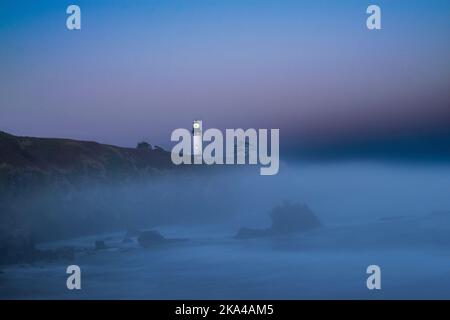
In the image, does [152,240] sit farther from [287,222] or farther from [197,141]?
[287,222]

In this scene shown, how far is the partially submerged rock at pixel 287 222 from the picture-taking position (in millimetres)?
6348

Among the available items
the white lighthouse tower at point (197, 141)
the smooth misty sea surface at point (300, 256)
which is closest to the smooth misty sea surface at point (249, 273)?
the smooth misty sea surface at point (300, 256)

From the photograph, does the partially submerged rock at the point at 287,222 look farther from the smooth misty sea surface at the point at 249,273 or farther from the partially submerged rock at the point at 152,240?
the partially submerged rock at the point at 152,240

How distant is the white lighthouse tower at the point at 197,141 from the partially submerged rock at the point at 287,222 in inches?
27.5

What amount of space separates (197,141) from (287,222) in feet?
3.29

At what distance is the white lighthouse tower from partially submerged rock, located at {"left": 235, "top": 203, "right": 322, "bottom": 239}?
2.29ft

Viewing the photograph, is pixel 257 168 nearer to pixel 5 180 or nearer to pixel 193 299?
pixel 193 299

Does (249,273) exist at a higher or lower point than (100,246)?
lower

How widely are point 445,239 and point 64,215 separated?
3.13 metres

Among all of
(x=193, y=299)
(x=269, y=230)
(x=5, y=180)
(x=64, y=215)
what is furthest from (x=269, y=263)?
(x=5, y=180)

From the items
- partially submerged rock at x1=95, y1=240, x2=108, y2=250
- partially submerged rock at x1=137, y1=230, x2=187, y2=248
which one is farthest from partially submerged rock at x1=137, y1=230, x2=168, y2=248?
partially submerged rock at x1=95, y1=240, x2=108, y2=250

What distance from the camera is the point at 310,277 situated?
6.27 metres

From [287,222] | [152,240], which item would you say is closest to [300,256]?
[287,222]

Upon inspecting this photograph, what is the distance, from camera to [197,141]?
6.36 meters
